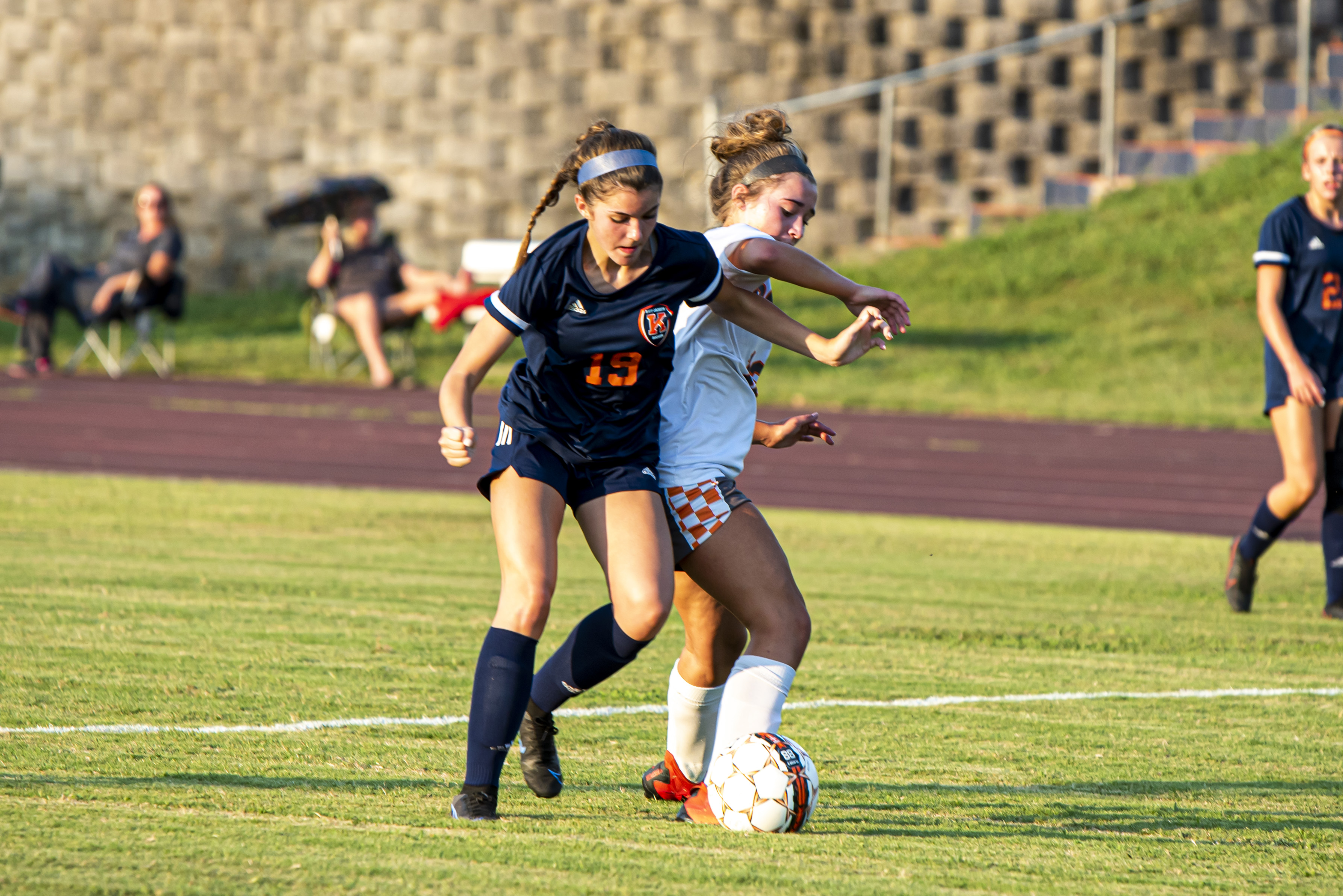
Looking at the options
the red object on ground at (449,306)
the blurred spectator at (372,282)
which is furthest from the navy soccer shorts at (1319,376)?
the blurred spectator at (372,282)

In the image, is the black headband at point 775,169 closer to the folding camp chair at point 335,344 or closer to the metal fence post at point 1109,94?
the folding camp chair at point 335,344

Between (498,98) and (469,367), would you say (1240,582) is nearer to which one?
(469,367)

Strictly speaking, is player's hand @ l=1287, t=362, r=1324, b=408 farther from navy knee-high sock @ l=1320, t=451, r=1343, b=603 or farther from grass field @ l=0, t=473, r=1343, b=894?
grass field @ l=0, t=473, r=1343, b=894

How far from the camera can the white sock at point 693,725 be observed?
4559 mm

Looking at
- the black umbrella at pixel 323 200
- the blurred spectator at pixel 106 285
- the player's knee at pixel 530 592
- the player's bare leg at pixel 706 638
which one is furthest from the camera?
the black umbrella at pixel 323 200

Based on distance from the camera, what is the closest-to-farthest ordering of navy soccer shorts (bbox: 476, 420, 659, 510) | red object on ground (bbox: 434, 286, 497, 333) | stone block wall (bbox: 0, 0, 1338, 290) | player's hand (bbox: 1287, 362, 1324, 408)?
1. navy soccer shorts (bbox: 476, 420, 659, 510)
2. player's hand (bbox: 1287, 362, 1324, 408)
3. red object on ground (bbox: 434, 286, 497, 333)
4. stone block wall (bbox: 0, 0, 1338, 290)

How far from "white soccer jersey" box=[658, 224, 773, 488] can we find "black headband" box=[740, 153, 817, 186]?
0.13 metres

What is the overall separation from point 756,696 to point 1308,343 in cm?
463

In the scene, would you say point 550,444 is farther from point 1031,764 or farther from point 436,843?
point 1031,764

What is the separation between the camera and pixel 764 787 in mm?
4145

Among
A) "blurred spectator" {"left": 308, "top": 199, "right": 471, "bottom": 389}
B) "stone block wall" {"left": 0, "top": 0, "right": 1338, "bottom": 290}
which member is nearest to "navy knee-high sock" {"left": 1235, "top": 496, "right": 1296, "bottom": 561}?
"blurred spectator" {"left": 308, "top": 199, "right": 471, "bottom": 389}

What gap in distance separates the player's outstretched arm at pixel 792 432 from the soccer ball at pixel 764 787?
884 millimetres

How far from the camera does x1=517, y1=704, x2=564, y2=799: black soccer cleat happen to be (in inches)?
174

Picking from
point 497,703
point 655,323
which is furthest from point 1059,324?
point 497,703
